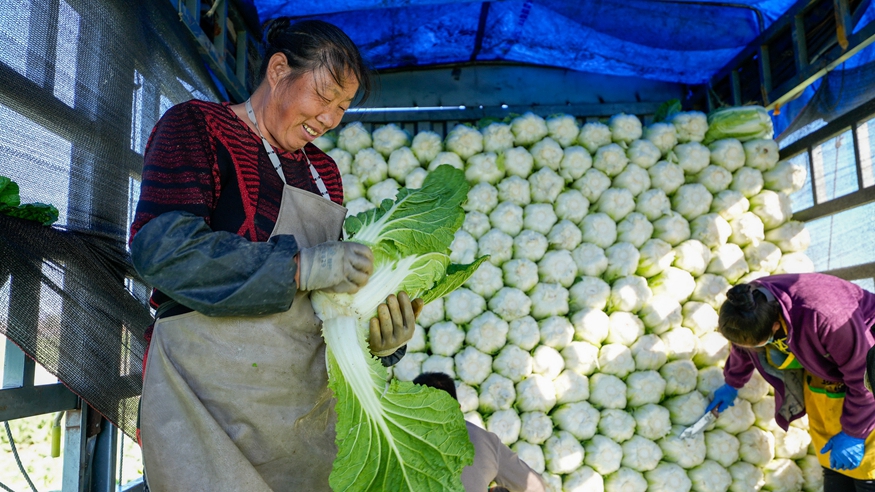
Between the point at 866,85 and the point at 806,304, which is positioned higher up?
the point at 866,85

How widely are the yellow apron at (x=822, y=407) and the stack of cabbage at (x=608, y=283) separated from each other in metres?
0.35

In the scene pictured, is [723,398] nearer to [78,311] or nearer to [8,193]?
[78,311]

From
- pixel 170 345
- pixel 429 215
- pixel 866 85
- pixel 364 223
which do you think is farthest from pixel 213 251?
pixel 866 85

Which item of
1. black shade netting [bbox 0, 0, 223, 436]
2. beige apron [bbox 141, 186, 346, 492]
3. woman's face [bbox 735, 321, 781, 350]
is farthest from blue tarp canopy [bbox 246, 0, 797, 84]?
beige apron [bbox 141, 186, 346, 492]

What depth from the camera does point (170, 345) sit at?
1.31 m

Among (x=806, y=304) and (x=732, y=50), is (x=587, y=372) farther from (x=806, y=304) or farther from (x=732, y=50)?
(x=732, y=50)

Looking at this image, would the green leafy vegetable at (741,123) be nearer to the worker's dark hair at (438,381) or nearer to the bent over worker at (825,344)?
the bent over worker at (825,344)

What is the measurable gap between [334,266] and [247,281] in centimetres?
17

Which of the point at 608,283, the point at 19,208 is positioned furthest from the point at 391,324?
the point at 608,283

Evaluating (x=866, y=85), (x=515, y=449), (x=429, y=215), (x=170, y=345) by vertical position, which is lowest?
(x=515, y=449)

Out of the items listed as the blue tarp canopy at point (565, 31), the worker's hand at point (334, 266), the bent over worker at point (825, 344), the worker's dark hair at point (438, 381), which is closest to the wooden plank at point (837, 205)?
the bent over worker at point (825, 344)

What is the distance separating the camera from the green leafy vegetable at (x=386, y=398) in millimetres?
1328

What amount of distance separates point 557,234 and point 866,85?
6.21ft

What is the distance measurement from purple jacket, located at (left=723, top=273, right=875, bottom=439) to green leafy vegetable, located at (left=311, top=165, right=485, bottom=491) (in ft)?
7.53
